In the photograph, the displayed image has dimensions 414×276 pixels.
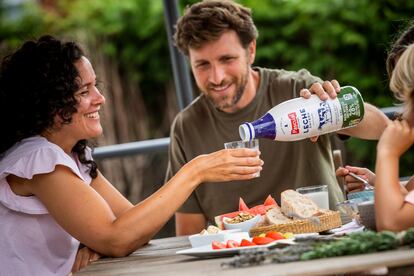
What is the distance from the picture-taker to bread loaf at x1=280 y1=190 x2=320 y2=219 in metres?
2.37

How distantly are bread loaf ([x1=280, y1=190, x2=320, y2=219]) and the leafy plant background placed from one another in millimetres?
3114

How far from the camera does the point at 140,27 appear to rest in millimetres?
6418

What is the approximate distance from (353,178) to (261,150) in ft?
2.01

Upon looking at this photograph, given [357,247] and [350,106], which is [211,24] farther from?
[357,247]

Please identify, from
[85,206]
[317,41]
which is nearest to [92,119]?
[85,206]

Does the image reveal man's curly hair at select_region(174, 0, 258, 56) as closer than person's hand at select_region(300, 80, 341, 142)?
No

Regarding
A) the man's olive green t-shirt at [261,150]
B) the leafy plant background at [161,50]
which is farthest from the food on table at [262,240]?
the leafy plant background at [161,50]

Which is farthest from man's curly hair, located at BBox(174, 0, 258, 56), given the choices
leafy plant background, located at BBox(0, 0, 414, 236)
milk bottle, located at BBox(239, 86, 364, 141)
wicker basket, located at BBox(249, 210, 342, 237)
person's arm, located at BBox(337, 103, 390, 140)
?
leafy plant background, located at BBox(0, 0, 414, 236)

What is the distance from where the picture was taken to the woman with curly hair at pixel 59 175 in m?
2.50

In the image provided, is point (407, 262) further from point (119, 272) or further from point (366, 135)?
point (366, 135)

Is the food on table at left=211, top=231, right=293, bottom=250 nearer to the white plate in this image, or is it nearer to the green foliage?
the white plate

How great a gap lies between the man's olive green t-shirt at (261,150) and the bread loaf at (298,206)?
0.80 meters

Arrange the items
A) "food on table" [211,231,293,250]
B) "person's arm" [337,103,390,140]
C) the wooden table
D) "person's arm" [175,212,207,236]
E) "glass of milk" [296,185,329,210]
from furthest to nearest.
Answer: "person's arm" [175,212,207,236] → "person's arm" [337,103,390,140] → "glass of milk" [296,185,329,210] → "food on table" [211,231,293,250] → the wooden table

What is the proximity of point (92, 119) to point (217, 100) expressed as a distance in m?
0.68
